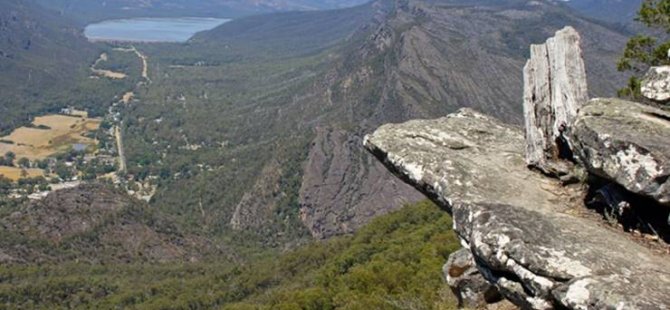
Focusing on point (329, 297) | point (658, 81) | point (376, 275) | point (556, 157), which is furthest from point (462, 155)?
point (329, 297)

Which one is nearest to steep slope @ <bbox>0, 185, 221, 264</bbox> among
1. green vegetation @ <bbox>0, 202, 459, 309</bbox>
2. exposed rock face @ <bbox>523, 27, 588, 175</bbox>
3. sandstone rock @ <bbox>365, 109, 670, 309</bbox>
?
green vegetation @ <bbox>0, 202, 459, 309</bbox>

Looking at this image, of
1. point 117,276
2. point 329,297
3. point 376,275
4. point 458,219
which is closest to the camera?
point 458,219

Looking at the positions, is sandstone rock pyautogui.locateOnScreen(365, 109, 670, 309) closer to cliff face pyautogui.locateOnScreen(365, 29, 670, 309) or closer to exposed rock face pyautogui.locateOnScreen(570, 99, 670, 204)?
cliff face pyautogui.locateOnScreen(365, 29, 670, 309)

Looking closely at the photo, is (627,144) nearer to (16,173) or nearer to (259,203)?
(259,203)

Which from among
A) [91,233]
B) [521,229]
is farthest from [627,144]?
[91,233]

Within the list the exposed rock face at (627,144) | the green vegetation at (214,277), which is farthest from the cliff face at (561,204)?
the green vegetation at (214,277)

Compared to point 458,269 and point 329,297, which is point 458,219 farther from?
point 329,297
